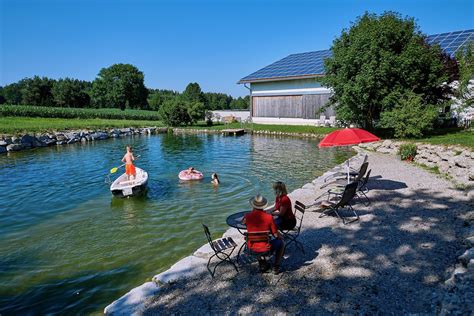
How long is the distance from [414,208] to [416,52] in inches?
657

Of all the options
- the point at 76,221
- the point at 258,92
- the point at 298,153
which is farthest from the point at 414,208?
the point at 258,92

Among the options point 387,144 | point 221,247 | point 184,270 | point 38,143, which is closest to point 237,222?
point 221,247

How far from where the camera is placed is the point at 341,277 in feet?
17.0

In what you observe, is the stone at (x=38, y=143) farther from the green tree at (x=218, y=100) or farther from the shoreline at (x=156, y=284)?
the green tree at (x=218, y=100)

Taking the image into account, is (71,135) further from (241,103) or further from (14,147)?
(241,103)

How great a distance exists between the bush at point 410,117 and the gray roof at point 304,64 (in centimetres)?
Result: 1248

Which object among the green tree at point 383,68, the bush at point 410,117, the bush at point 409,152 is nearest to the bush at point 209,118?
the green tree at point 383,68

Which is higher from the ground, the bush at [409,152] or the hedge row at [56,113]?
the hedge row at [56,113]

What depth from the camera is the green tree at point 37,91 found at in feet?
288

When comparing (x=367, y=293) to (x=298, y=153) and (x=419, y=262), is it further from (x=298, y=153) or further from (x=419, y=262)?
(x=298, y=153)

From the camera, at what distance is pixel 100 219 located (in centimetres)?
1005

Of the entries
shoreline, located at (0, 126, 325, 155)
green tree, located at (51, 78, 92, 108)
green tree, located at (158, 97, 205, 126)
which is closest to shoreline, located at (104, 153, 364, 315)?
shoreline, located at (0, 126, 325, 155)

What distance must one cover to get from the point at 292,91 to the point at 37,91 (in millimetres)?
81072

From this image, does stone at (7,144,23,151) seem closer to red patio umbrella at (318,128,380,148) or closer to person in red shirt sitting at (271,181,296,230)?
red patio umbrella at (318,128,380,148)
